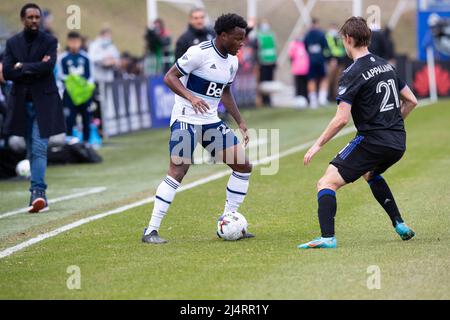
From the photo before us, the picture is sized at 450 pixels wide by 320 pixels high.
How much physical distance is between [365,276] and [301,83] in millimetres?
24212

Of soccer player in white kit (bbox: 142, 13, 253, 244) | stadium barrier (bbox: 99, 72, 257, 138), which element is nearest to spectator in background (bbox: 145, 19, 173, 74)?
stadium barrier (bbox: 99, 72, 257, 138)

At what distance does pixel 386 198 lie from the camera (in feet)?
30.5

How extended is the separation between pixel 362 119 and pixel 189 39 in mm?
8010

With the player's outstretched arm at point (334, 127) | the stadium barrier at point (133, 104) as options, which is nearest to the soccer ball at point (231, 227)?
the player's outstretched arm at point (334, 127)

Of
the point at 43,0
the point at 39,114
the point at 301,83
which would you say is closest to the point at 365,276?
the point at 39,114

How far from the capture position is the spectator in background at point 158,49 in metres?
26.6

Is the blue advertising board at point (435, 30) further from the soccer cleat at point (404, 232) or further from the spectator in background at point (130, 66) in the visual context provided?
the soccer cleat at point (404, 232)

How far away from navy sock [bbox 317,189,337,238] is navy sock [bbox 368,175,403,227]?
0.69m

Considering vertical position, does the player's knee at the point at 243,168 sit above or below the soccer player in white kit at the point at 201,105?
below

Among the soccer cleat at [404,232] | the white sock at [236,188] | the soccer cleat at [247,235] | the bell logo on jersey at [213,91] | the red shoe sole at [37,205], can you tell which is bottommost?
the red shoe sole at [37,205]

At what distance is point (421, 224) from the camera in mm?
10203

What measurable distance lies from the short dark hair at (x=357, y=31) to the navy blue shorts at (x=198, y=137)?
154 cm

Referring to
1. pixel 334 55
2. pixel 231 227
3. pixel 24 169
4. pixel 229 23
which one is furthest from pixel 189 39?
pixel 334 55
